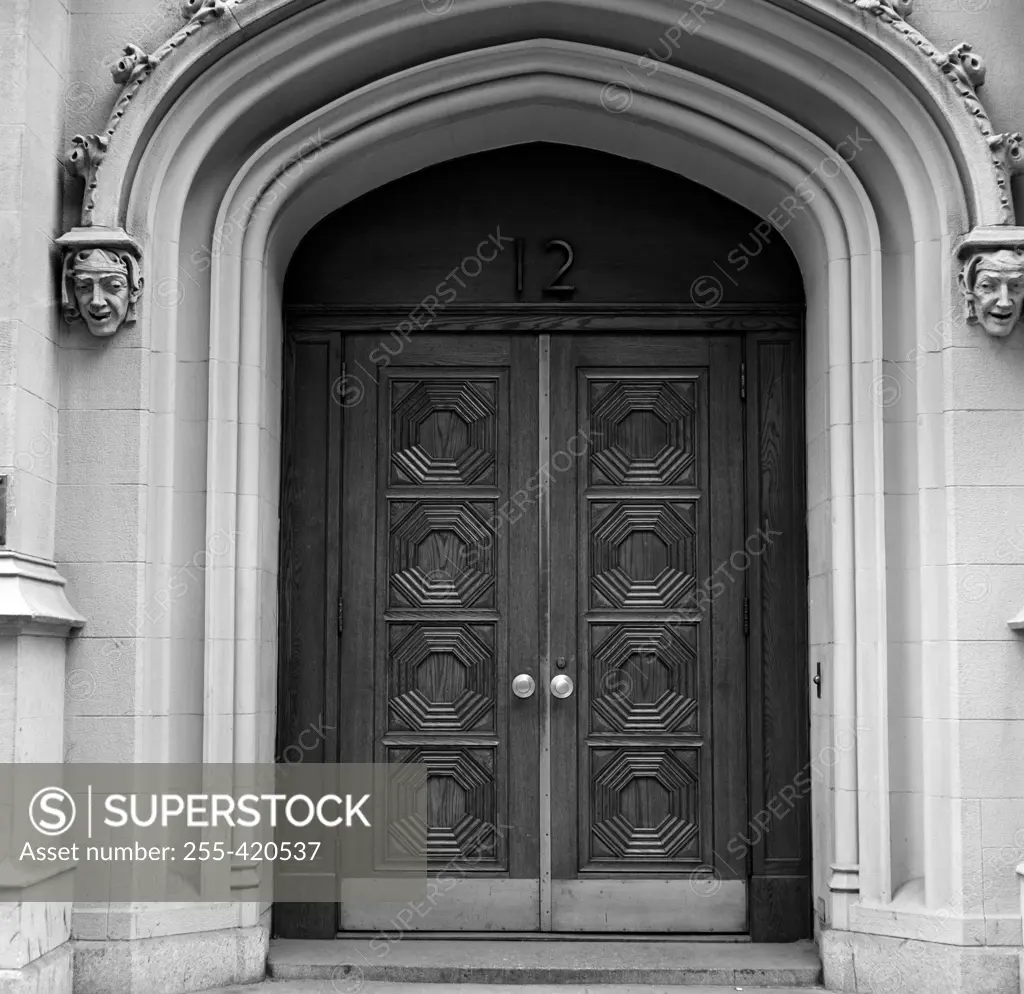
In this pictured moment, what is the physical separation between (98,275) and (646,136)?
2.57 metres

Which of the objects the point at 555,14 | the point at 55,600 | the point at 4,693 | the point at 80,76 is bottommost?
the point at 4,693

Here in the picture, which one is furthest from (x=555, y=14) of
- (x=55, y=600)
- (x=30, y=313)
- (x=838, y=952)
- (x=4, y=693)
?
(x=838, y=952)

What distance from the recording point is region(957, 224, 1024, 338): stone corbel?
510 centimetres

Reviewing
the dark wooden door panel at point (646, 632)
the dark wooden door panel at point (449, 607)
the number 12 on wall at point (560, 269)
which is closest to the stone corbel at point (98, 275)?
the dark wooden door panel at point (449, 607)

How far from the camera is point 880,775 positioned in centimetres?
529

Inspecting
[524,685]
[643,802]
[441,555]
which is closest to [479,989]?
→ [643,802]

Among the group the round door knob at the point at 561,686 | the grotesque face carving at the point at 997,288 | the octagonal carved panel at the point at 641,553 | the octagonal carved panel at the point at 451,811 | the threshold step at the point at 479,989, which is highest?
the grotesque face carving at the point at 997,288

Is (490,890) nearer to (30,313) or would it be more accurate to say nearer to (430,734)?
(430,734)

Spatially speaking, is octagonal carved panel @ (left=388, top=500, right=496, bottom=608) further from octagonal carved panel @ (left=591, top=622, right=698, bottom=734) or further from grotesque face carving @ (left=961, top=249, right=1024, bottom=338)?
grotesque face carving @ (left=961, top=249, right=1024, bottom=338)

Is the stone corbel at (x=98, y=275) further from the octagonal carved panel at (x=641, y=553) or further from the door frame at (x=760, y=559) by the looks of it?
the octagonal carved panel at (x=641, y=553)

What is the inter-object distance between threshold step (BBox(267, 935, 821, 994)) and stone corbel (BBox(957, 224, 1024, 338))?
2.83m

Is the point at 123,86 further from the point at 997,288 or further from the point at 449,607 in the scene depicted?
the point at 997,288

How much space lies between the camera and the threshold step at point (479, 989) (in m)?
5.33

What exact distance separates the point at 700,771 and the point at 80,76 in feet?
13.6
